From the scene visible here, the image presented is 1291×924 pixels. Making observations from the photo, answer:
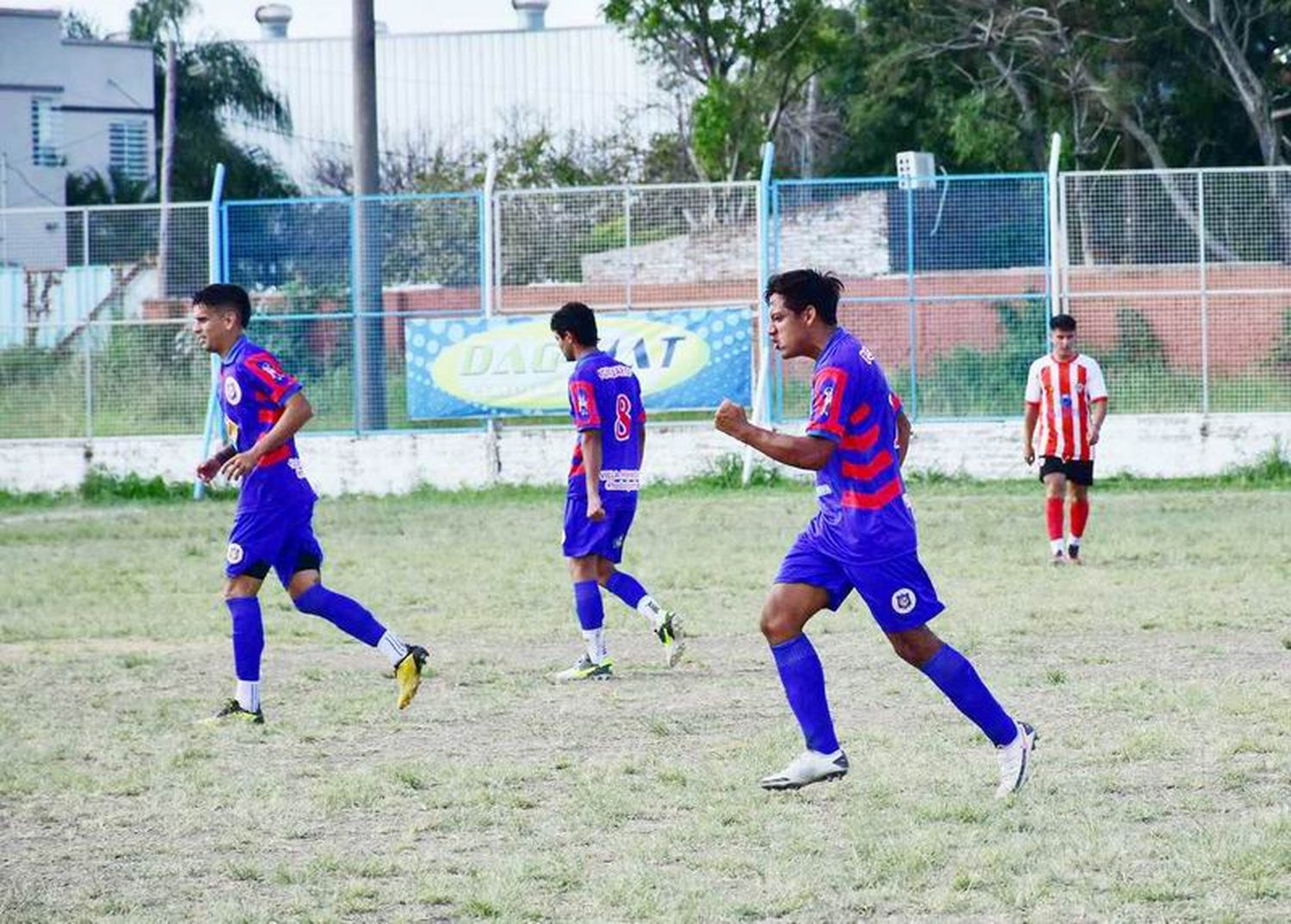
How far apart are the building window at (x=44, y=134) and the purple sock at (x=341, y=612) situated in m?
42.2

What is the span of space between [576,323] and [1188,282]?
14.6m

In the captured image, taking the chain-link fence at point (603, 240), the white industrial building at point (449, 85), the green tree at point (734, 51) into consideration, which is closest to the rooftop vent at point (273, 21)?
the white industrial building at point (449, 85)

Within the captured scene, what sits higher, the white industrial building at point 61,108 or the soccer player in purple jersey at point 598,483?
the white industrial building at point 61,108

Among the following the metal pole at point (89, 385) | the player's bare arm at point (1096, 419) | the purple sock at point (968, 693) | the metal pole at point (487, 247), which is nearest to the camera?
the purple sock at point (968, 693)

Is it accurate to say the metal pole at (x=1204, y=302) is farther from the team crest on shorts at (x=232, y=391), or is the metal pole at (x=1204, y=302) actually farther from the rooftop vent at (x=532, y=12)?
the rooftop vent at (x=532, y=12)

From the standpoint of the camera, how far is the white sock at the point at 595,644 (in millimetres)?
10867

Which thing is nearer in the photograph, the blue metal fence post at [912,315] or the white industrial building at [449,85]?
the blue metal fence post at [912,315]

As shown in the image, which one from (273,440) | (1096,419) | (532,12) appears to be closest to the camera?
(273,440)

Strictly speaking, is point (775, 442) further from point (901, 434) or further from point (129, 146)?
point (129, 146)

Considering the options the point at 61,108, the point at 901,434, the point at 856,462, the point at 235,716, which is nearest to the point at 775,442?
the point at 856,462

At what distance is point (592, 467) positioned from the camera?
1089cm

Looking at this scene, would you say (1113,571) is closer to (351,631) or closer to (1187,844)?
(351,631)

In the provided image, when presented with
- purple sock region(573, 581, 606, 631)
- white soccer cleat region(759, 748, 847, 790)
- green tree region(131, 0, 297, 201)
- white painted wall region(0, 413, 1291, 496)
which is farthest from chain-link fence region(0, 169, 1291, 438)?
green tree region(131, 0, 297, 201)

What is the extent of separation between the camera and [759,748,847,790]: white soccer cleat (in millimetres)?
7332
